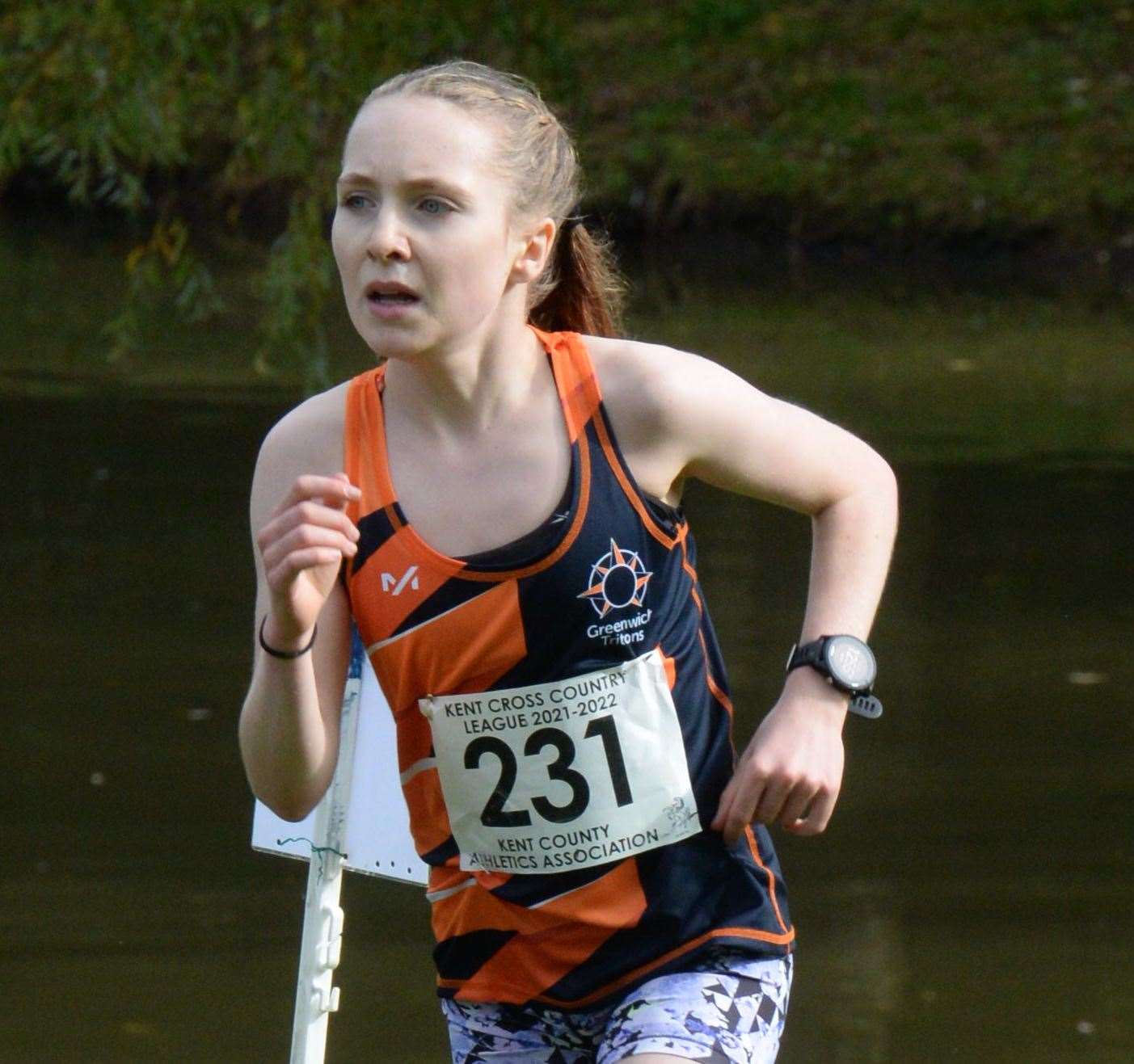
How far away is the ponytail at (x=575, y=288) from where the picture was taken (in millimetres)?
2967

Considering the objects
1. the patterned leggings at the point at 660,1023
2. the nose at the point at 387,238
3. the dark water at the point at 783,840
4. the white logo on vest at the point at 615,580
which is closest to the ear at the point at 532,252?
the nose at the point at 387,238

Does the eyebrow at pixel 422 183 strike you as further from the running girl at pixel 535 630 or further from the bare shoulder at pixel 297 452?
the bare shoulder at pixel 297 452

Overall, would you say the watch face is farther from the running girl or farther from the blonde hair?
the blonde hair

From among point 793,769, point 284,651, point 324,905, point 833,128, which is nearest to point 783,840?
point 324,905

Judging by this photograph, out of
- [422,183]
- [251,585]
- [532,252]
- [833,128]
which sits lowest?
[833,128]

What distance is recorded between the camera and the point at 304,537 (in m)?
2.35

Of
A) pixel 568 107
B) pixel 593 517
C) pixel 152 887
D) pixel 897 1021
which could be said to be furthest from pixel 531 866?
pixel 568 107

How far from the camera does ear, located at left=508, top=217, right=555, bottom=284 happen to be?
276cm

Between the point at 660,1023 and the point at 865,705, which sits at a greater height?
the point at 865,705

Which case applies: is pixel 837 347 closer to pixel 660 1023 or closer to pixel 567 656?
pixel 567 656

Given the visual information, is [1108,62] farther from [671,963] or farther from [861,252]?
[671,963]

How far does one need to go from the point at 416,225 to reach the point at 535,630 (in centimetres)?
45

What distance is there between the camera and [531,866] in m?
2.69

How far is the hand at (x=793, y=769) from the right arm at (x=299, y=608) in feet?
1.52
